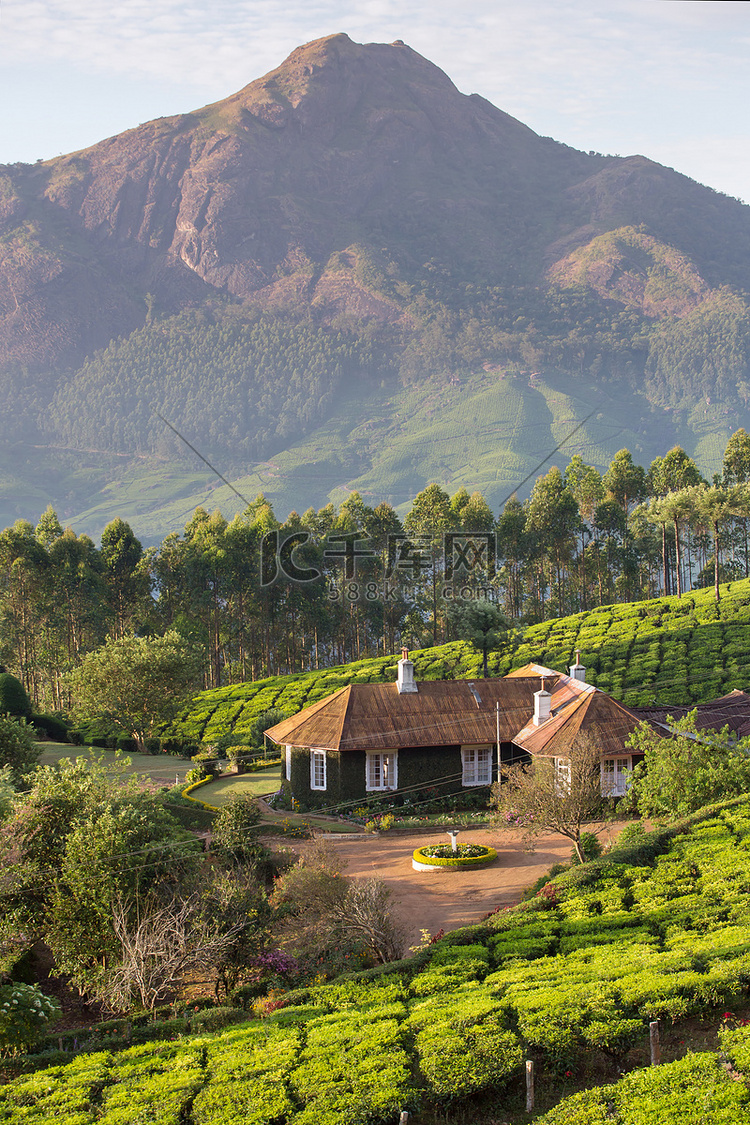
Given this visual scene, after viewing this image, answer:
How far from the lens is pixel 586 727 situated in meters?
35.8

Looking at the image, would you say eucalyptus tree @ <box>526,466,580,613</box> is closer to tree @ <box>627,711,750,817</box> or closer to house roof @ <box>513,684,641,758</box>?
house roof @ <box>513,684,641,758</box>

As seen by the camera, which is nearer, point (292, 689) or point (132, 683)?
point (132, 683)

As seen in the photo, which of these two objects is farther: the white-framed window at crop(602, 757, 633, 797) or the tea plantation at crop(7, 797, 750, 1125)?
the white-framed window at crop(602, 757, 633, 797)

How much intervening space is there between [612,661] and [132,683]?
99.7 feet

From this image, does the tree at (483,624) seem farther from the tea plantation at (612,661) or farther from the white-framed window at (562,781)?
the white-framed window at (562,781)

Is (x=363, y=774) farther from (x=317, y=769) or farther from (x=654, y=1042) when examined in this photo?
(x=654, y=1042)

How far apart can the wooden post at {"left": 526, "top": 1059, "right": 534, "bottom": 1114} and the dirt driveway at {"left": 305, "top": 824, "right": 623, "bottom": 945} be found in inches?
370

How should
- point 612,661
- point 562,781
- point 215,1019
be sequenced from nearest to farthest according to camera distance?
point 215,1019 < point 562,781 < point 612,661

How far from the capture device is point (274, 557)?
8200 centimetres

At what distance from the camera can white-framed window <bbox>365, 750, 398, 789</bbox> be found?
127 feet

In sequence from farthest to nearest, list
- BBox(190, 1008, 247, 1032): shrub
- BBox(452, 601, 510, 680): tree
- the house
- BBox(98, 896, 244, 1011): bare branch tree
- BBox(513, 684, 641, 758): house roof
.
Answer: BBox(452, 601, 510, 680): tree, the house, BBox(513, 684, 641, 758): house roof, BBox(98, 896, 244, 1011): bare branch tree, BBox(190, 1008, 247, 1032): shrub

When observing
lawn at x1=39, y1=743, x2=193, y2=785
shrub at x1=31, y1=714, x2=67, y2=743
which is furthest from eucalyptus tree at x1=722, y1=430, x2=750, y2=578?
shrub at x1=31, y1=714, x2=67, y2=743

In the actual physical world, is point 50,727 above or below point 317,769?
below

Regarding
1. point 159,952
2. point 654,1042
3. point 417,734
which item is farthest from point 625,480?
point 654,1042
